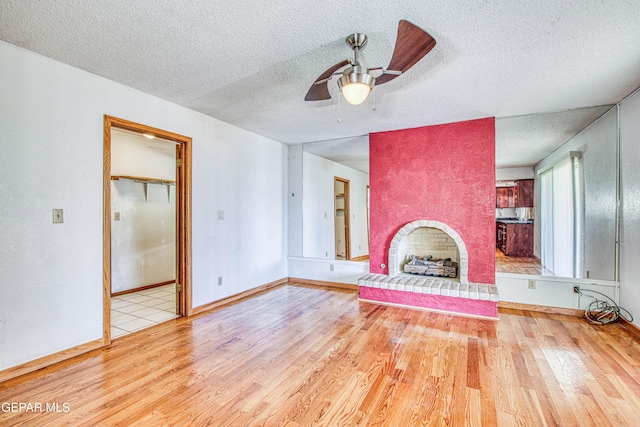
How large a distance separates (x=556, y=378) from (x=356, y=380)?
143cm

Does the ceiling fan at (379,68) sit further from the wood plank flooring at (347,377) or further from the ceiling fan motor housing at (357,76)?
the wood plank flooring at (347,377)

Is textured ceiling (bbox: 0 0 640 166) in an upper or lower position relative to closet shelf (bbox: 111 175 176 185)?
upper

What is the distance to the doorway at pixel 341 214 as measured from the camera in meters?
5.39

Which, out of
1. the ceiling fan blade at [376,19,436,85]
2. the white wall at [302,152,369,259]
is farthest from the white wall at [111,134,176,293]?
the ceiling fan blade at [376,19,436,85]

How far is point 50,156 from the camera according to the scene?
7.89ft

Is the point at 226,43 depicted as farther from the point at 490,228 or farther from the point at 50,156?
the point at 490,228

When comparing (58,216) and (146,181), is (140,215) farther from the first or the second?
(58,216)

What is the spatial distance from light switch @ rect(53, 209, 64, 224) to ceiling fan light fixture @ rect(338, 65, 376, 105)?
95.9 inches

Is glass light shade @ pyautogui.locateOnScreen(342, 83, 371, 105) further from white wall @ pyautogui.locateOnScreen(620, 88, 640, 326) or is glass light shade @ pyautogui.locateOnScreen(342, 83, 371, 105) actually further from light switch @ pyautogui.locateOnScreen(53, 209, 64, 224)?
white wall @ pyautogui.locateOnScreen(620, 88, 640, 326)

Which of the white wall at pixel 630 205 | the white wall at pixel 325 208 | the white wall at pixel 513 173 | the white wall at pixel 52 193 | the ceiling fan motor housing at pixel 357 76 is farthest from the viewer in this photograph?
the white wall at pixel 325 208

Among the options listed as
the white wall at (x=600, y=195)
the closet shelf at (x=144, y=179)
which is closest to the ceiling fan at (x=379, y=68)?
the white wall at (x=600, y=195)

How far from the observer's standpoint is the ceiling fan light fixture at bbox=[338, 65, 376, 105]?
2.02 metres

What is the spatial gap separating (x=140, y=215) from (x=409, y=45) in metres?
4.62

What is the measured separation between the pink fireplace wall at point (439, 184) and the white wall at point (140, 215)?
3.44 m
